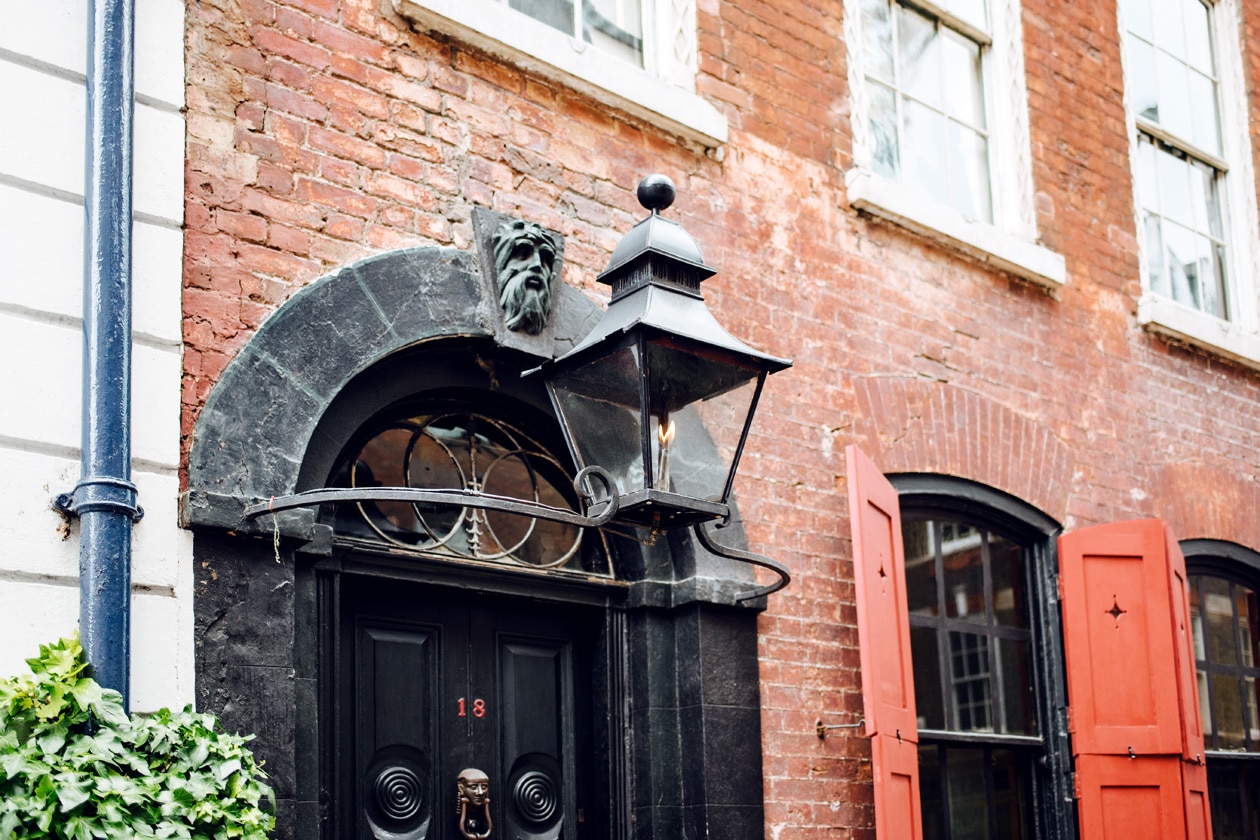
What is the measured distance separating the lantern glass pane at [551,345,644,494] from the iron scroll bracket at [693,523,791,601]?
40 centimetres

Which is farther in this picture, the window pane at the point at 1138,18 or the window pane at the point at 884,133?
the window pane at the point at 1138,18

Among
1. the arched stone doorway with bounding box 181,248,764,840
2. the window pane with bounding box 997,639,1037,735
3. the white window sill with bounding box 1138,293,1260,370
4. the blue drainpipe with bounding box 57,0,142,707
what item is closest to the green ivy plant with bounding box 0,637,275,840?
the blue drainpipe with bounding box 57,0,142,707

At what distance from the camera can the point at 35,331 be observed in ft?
11.1

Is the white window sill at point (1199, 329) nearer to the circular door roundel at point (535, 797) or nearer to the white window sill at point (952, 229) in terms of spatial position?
the white window sill at point (952, 229)

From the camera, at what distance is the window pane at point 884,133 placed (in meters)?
5.91

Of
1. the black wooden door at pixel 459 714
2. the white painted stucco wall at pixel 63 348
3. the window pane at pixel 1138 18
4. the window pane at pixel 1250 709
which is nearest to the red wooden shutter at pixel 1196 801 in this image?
the window pane at pixel 1250 709

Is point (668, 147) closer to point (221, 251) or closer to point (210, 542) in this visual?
point (221, 251)

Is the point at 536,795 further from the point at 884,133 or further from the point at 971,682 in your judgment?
the point at 884,133

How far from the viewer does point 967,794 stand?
217 inches

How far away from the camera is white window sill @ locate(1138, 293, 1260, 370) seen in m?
6.69

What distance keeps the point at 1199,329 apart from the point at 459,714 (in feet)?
14.3

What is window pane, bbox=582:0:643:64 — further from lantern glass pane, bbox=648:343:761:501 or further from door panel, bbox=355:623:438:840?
door panel, bbox=355:623:438:840

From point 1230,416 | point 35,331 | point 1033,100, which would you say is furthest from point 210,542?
point 1230,416

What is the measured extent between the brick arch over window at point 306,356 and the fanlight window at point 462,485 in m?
0.33
